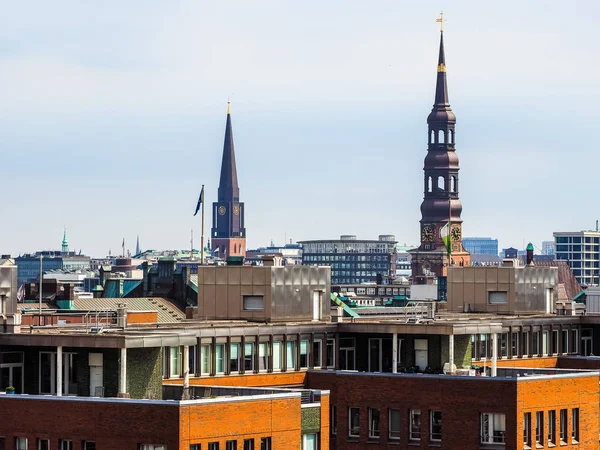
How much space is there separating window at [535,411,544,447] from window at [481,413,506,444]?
1.83 meters

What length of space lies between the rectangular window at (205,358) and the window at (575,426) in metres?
18.2

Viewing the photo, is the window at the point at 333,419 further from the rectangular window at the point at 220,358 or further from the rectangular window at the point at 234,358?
the rectangular window at the point at 220,358

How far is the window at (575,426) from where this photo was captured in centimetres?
9275

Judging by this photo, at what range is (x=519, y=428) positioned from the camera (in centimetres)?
8875

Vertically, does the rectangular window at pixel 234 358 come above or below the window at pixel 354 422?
above

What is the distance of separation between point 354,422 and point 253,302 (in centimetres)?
1213

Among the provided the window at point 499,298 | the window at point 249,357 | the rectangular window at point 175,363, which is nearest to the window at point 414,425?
the window at point 249,357

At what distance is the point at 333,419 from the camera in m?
94.7

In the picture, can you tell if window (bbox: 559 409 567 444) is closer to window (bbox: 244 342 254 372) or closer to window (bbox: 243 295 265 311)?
window (bbox: 244 342 254 372)

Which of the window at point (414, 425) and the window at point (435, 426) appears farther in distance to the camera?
the window at point (414, 425)

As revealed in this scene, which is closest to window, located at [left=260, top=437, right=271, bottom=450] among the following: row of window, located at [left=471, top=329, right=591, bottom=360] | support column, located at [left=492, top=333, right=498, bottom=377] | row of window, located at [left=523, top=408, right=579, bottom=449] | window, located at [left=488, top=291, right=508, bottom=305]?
row of window, located at [left=523, top=408, right=579, bottom=449]

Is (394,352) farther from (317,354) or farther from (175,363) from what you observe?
(175,363)

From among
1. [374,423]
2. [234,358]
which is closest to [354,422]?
[374,423]

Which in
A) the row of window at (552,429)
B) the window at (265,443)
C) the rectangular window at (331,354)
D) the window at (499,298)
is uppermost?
the window at (499,298)
